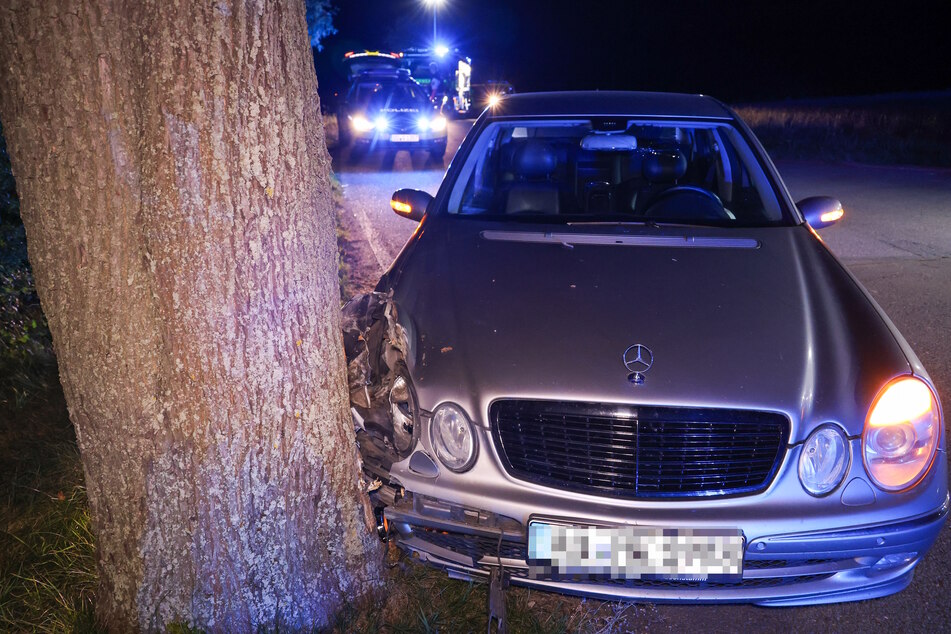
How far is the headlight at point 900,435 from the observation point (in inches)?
88.9

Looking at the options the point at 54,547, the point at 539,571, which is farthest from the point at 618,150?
the point at 54,547

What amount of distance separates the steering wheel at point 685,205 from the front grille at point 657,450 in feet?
4.86

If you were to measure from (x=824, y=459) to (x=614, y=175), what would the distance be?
7.64 feet

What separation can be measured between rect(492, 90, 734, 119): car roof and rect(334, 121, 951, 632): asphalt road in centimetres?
189

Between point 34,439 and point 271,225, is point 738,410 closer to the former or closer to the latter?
point 271,225

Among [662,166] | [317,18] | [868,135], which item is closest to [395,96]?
[868,135]

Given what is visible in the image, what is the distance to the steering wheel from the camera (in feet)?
11.8

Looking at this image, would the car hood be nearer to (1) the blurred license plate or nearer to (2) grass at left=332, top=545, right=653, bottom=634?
(1) the blurred license plate

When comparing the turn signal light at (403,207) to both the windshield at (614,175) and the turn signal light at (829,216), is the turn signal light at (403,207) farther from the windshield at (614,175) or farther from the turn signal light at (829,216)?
the turn signal light at (829,216)

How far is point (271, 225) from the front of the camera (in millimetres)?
2006

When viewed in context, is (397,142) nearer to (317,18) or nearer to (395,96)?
(395,96)

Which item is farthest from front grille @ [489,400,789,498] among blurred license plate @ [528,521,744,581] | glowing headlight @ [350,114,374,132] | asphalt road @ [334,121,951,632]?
glowing headlight @ [350,114,374,132]

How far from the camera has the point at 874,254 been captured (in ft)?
23.0

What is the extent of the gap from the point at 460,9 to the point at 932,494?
2444 inches
